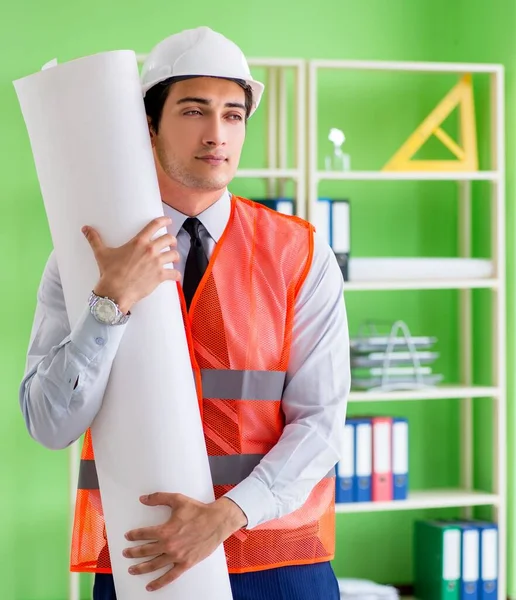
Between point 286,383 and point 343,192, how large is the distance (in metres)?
2.52

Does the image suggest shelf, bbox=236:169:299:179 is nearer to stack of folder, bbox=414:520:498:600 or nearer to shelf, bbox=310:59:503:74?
shelf, bbox=310:59:503:74

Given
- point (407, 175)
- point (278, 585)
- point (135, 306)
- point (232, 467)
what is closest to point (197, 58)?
point (135, 306)

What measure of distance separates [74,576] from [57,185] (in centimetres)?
234

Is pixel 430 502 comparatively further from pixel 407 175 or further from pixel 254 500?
pixel 254 500

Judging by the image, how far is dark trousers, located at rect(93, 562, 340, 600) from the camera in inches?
59.4

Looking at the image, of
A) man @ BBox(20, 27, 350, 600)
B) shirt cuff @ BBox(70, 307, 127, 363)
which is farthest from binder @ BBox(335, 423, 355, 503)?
shirt cuff @ BBox(70, 307, 127, 363)

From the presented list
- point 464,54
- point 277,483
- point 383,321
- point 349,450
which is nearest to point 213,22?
point 464,54

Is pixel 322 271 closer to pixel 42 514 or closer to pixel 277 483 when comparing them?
pixel 277 483

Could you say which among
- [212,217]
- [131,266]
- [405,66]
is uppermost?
[405,66]

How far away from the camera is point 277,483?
1.45 m

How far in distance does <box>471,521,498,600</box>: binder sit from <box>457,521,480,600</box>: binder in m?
0.02

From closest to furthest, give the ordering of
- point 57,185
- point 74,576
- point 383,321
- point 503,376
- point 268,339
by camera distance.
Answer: point 57,185 → point 268,339 → point 74,576 → point 503,376 → point 383,321

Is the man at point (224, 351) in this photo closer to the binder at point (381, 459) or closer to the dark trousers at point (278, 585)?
the dark trousers at point (278, 585)

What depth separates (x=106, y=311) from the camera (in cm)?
134
